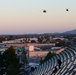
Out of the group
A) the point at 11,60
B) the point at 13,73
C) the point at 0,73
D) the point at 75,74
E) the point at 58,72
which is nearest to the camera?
the point at 75,74

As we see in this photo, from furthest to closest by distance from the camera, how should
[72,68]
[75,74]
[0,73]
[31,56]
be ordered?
[31,56] → [0,73] → [72,68] → [75,74]

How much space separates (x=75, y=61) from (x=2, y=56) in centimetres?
1985

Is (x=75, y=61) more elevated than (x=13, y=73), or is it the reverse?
(x=75, y=61)

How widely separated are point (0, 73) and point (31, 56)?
34.9 metres

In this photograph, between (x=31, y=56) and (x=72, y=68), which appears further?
(x=31, y=56)

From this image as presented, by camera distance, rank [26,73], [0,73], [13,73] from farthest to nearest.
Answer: [26,73] → [0,73] → [13,73]

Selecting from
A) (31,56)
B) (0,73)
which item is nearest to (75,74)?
(0,73)

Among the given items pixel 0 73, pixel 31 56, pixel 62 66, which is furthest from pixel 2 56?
pixel 31 56

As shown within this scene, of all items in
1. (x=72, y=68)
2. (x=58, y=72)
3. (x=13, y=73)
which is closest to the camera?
(x=72, y=68)

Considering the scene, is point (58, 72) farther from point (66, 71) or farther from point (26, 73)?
point (26, 73)

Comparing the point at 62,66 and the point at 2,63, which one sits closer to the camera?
the point at 62,66

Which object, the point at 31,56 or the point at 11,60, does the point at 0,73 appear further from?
the point at 31,56

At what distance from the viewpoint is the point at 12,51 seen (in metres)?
35.4

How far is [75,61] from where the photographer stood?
15.6 m
